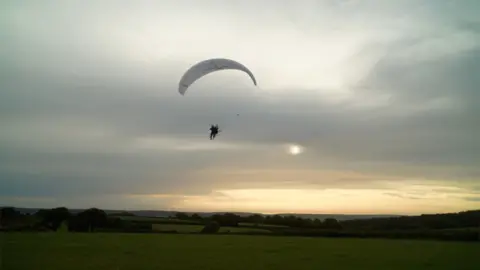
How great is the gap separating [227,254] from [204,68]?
37.6ft

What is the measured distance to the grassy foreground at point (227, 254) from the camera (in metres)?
27.2

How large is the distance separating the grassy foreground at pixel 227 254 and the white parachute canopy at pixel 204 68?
9.43m

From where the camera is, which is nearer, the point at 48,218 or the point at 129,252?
the point at 129,252

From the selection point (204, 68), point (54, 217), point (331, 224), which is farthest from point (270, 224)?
point (204, 68)

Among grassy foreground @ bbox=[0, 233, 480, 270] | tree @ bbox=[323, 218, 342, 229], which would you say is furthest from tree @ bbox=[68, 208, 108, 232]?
tree @ bbox=[323, 218, 342, 229]

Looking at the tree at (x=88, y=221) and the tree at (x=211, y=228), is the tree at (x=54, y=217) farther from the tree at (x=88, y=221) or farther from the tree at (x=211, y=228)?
the tree at (x=211, y=228)

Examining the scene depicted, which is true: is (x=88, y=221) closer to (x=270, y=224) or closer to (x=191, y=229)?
(x=191, y=229)

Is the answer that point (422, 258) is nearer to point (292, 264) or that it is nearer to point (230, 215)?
point (292, 264)

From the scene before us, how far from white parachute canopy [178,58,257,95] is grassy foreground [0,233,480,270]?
30.9 ft

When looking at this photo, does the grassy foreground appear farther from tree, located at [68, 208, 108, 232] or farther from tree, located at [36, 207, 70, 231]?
tree, located at [36, 207, 70, 231]

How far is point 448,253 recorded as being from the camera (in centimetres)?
3409

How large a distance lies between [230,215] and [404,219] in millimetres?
19935

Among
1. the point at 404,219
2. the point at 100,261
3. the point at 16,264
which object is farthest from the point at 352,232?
the point at 16,264

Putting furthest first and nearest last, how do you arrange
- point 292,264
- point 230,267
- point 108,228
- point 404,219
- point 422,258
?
1. point 404,219
2. point 108,228
3. point 422,258
4. point 292,264
5. point 230,267
